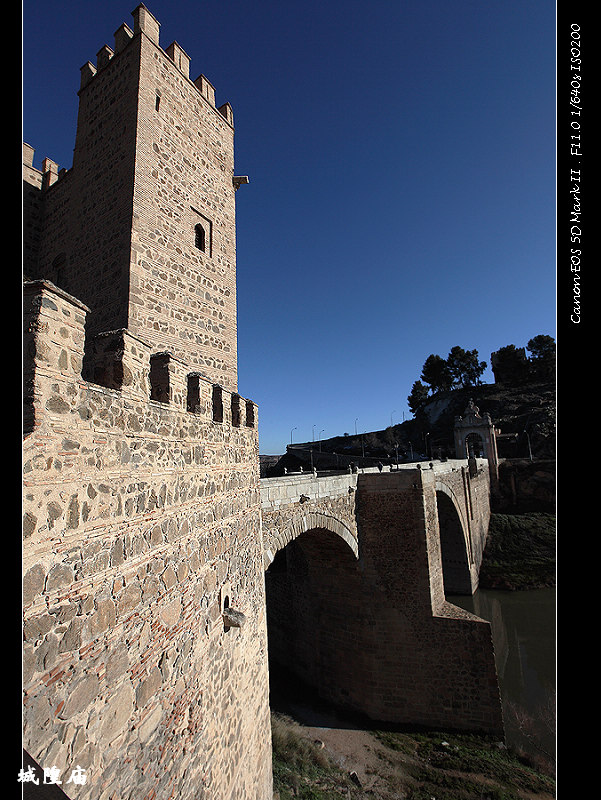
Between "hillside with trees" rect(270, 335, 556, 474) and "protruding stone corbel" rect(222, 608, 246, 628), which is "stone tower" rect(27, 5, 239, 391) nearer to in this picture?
"protruding stone corbel" rect(222, 608, 246, 628)

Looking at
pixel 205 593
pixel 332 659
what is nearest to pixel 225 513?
pixel 205 593

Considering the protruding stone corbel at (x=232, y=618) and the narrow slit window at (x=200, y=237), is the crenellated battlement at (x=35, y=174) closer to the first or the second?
the narrow slit window at (x=200, y=237)

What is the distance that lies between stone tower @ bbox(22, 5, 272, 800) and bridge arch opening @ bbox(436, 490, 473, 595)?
67.4 feet

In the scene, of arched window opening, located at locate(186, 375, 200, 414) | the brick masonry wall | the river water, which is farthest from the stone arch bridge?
arched window opening, located at locate(186, 375, 200, 414)

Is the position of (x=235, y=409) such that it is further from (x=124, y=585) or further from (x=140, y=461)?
(x=124, y=585)

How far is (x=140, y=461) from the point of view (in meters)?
3.41

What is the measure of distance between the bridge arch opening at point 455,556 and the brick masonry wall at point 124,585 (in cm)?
2147

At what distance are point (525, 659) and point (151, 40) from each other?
81.8 ft

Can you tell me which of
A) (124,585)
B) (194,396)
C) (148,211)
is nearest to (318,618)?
(194,396)

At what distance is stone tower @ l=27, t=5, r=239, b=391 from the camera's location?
17.9 ft

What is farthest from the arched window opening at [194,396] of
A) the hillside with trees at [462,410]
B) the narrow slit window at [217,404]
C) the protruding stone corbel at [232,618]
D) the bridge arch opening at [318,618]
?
the hillside with trees at [462,410]

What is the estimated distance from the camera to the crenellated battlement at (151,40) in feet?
19.0
